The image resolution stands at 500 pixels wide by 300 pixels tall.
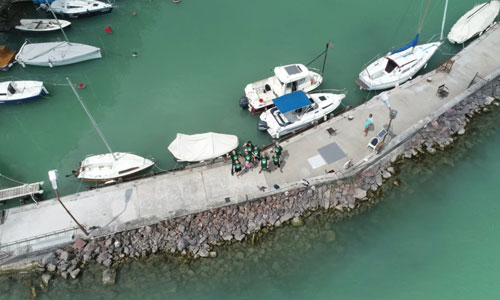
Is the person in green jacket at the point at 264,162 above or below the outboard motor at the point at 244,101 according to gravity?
below

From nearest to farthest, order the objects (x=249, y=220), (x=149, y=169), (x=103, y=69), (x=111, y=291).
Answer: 1. (x=111, y=291)
2. (x=249, y=220)
3. (x=149, y=169)
4. (x=103, y=69)

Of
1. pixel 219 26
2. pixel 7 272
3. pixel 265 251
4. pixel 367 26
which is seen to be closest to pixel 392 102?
pixel 367 26

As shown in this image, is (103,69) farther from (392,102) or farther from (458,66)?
(458,66)

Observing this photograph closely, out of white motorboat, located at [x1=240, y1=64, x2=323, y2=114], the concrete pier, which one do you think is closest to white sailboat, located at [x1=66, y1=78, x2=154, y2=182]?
the concrete pier

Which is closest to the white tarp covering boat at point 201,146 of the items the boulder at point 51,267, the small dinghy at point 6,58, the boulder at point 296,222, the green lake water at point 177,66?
the green lake water at point 177,66

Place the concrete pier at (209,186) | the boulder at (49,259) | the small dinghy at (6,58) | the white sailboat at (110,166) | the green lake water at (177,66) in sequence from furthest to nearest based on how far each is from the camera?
the small dinghy at (6,58)
the green lake water at (177,66)
the white sailboat at (110,166)
the concrete pier at (209,186)
the boulder at (49,259)

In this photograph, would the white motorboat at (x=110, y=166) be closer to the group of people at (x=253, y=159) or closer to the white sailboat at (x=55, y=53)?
the group of people at (x=253, y=159)

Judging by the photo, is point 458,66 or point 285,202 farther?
point 458,66
